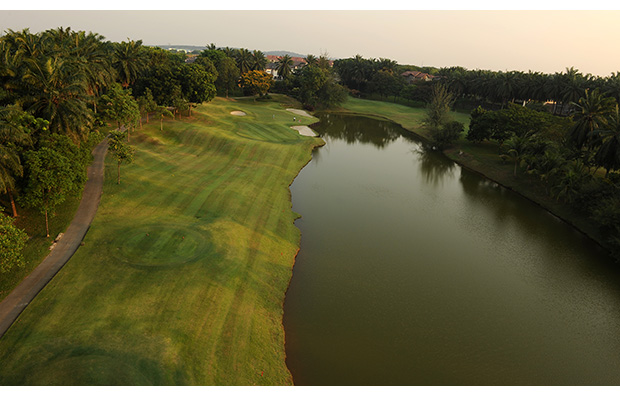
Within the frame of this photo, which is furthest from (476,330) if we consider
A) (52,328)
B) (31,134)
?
(31,134)

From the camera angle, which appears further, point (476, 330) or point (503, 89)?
point (503, 89)

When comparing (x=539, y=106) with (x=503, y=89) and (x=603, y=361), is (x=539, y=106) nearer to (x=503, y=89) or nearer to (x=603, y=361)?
(x=503, y=89)

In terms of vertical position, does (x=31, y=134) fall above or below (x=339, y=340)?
above

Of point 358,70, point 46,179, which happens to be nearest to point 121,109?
point 46,179

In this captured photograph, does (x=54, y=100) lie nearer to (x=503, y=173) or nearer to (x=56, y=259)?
(x=56, y=259)

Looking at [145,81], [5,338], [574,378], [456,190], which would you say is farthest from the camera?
[145,81]

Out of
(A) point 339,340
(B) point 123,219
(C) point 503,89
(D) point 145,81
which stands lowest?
(A) point 339,340
